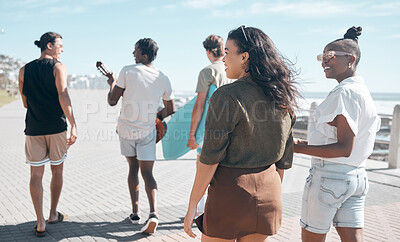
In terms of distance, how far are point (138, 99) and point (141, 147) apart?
0.56 m

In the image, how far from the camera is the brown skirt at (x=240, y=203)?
7.11ft

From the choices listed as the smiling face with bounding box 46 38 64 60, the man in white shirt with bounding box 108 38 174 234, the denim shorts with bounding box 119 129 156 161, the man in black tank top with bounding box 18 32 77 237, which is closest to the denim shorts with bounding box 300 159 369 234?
the man in white shirt with bounding box 108 38 174 234

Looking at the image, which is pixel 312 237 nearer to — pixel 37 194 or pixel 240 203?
pixel 240 203

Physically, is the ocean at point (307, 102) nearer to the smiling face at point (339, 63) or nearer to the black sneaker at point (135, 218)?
the smiling face at point (339, 63)

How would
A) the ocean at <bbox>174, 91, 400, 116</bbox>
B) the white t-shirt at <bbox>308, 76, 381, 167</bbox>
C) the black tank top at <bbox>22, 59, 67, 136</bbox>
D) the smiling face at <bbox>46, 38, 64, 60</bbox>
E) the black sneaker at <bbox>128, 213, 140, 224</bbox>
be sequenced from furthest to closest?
the black sneaker at <bbox>128, 213, 140, 224</bbox> < the smiling face at <bbox>46, 38, 64, 60</bbox> < the black tank top at <bbox>22, 59, 67, 136</bbox> < the ocean at <bbox>174, 91, 400, 116</bbox> < the white t-shirt at <bbox>308, 76, 381, 167</bbox>

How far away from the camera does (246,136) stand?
2164mm

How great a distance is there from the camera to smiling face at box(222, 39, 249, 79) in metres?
2.27

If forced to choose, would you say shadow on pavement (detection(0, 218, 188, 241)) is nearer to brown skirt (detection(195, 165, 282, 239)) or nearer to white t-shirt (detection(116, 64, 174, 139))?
white t-shirt (detection(116, 64, 174, 139))

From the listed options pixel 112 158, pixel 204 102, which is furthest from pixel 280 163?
pixel 112 158

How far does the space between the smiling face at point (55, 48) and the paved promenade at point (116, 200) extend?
1.97m

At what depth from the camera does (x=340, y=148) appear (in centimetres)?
243

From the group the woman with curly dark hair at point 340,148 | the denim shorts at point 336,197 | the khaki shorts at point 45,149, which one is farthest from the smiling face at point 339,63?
the khaki shorts at point 45,149

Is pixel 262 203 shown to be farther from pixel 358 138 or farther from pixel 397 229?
pixel 397 229

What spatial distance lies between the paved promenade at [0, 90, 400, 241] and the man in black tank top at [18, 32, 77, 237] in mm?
628
